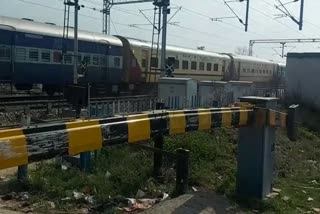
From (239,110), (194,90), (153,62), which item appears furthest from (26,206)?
(153,62)

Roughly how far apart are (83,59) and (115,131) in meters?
16.1

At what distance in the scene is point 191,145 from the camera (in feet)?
28.2

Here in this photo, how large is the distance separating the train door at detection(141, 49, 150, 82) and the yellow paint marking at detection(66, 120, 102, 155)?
2019 centimetres

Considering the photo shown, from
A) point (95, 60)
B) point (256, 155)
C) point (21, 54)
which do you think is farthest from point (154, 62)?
point (256, 155)

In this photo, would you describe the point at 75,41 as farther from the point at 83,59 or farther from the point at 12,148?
the point at 12,148

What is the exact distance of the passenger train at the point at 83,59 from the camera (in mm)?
16331

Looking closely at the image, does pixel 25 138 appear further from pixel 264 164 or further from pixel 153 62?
pixel 153 62

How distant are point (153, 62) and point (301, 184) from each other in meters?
16.9

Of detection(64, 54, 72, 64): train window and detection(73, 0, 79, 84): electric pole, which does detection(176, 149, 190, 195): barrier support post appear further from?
detection(64, 54, 72, 64): train window

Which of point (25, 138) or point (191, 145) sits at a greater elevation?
point (25, 138)

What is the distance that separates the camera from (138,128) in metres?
4.20

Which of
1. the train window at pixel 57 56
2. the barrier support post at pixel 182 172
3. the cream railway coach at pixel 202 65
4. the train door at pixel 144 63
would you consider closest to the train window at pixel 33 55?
the train window at pixel 57 56

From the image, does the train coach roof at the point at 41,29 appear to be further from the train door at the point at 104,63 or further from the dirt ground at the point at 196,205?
the dirt ground at the point at 196,205

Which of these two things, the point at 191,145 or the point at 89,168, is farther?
the point at 191,145
